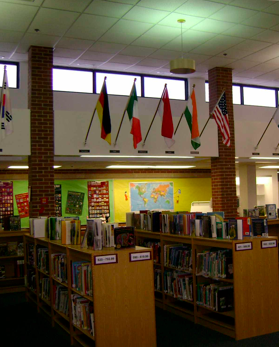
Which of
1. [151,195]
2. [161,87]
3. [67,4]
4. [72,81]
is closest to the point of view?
[67,4]

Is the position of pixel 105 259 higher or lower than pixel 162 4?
lower

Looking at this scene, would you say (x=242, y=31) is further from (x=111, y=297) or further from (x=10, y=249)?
(x=10, y=249)

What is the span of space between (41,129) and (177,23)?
3.45 metres

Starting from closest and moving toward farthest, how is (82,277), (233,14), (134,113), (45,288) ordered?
(82,277)
(45,288)
(233,14)
(134,113)

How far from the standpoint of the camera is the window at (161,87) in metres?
11.6

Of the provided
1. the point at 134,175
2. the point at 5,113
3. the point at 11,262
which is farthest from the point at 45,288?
the point at 134,175

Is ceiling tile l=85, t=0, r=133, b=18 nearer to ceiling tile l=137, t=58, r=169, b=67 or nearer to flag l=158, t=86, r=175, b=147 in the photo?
flag l=158, t=86, r=175, b=147

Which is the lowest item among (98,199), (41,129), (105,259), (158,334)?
(158,334)

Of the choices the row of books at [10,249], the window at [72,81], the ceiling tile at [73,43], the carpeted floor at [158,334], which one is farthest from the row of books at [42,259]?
the window at [72,81]

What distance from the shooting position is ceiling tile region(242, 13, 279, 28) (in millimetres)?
7863

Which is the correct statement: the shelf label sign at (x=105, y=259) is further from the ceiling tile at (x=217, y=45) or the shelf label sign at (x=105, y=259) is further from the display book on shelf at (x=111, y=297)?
the ceiling tile at (x=217, y=45)

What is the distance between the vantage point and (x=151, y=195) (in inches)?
541

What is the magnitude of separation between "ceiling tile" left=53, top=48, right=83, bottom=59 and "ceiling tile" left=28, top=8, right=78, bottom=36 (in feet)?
3.17

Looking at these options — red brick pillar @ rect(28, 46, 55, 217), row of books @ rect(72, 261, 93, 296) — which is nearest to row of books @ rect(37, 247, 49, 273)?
red brick pillar @ rect(28, 46, 55, 217)
